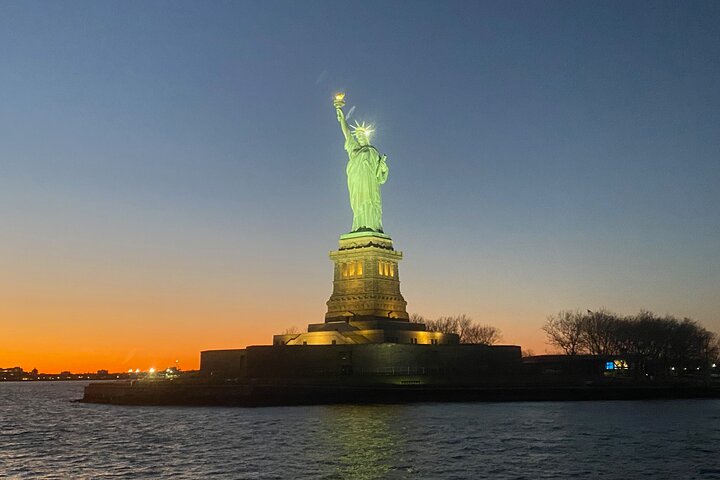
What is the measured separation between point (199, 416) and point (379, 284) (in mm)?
26122

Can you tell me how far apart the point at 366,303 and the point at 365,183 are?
42.6ft

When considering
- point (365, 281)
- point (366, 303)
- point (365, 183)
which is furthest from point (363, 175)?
point (366, 303)

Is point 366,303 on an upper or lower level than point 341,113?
lower

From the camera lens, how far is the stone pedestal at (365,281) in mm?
70769

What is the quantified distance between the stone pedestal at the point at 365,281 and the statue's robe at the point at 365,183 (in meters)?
2.25

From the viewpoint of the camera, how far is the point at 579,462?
1123 inches

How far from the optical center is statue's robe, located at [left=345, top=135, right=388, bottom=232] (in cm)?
7581

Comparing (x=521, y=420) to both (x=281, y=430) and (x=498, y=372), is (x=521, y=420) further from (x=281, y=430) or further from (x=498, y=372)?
(x=498, y=372)

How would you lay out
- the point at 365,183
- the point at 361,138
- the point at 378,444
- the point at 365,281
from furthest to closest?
the point at 361,138
the point at 365,183
the point at 365,281
the point at 378,444

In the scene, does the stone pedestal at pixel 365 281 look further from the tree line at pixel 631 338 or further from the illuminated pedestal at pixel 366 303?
the tree line at pixel 631 338

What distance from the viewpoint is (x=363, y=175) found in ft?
251

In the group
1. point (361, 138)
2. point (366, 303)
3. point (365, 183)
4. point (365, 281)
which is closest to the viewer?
point (366, 303)

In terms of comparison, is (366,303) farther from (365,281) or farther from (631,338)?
(631,338)

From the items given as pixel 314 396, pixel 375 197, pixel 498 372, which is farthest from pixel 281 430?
pixel 375 197
